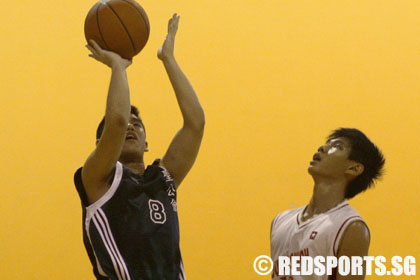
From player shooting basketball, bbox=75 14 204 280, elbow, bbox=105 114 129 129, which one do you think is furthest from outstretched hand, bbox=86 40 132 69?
elbow, bbox=105 114 129 129

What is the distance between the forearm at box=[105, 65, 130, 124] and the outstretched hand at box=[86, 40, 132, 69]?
0.07 meters

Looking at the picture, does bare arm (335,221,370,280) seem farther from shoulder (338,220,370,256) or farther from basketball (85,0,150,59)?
basketball (85,0,150,59)

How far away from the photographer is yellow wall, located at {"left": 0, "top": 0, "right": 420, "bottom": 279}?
3670 mm

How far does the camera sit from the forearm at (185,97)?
7.41 ft

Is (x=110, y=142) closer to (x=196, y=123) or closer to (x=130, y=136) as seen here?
(x=130, y=136)

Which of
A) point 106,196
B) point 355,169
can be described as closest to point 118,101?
point 106,196

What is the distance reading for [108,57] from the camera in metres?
2.05

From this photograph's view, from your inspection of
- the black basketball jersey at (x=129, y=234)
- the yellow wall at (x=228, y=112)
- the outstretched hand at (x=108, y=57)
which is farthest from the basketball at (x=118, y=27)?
the yellow wall at (x=228, y=112)

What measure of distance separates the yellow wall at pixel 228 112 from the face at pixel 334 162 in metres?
1.05

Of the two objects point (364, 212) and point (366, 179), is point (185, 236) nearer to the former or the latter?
point (364, 212)

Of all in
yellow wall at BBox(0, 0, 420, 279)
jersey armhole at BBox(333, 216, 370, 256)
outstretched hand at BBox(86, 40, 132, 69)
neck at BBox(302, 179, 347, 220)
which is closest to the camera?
outstretched hand at BBox(86, 40, 132, 69)

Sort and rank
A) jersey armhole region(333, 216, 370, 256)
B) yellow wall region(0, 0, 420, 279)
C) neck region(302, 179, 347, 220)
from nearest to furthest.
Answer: jersey armhole region(333, 216, 370, 256), neck region(302, 179, 347, 220), yellow wall region(0, 0, 420, 279)

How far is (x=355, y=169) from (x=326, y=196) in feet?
0.60

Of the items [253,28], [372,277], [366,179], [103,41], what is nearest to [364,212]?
[372,277]
